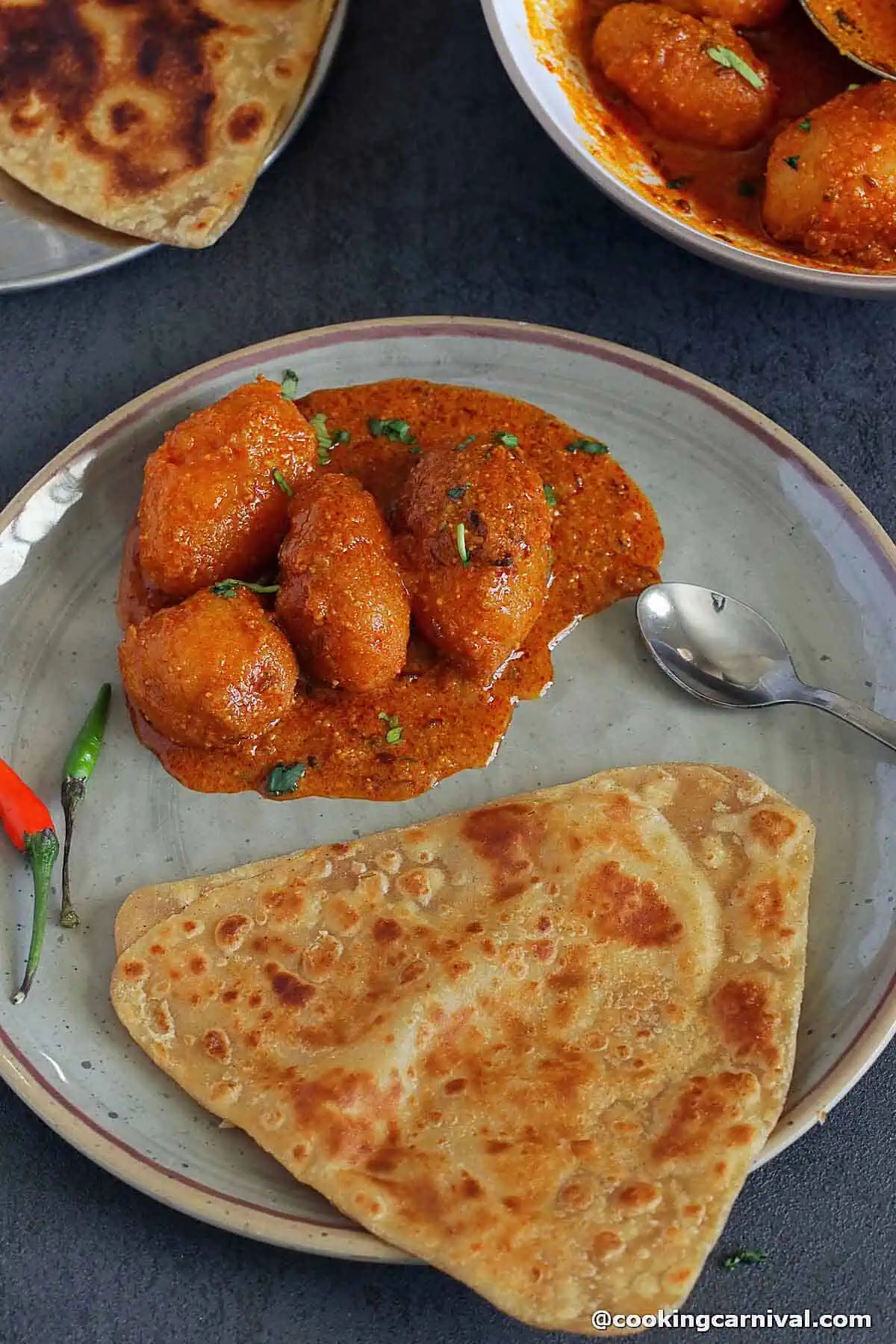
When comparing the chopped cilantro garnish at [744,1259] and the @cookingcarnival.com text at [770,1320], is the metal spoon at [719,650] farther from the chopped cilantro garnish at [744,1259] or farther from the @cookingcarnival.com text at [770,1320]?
the @cookingcarnival.com text at [770,1320]

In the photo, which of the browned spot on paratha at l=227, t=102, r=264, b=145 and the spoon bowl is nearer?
the spoon bowl

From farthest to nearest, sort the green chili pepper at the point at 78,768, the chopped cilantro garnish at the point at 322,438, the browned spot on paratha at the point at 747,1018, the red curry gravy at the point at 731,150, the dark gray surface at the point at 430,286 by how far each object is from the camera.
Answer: the dark gray surface at the point at 430,286 < the red curry gravy at the point at 731,150 < the chopped cilantro garnish at the point at 322,438 < the green chili pepper at the point at 78,768 < the browned spot on paratha at the point at 747,1018

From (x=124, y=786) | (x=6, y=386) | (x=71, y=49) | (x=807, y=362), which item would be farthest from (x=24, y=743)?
(x=807, y=362)

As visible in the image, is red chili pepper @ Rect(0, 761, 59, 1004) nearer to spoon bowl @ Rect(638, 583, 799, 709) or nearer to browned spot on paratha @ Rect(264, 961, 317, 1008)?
browned spot on paratha @ Rect(264, 961, 317, 1008)

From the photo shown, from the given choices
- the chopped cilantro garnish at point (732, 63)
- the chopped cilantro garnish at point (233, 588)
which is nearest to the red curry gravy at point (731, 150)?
the chopped cilantro garnish at point (732, 63)

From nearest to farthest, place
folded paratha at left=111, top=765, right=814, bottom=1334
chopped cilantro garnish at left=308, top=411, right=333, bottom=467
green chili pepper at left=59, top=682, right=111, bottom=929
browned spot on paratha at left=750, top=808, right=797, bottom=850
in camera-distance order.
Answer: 1. folded paratha at left=111, top=765, right=814, bottom=1334
2. browned spot on paratha at left=750, top=808, right=797, bottom=850
3. green chili pepper at left=59, top=682, right=111, bottom=929
4. chopped cilantro garnish at left=308, top=411, right=333, bottom=467

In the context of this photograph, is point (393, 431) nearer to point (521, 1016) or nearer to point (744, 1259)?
point (521, 1016)

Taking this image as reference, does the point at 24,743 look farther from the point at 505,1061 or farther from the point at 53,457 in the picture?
the point at 505,1061

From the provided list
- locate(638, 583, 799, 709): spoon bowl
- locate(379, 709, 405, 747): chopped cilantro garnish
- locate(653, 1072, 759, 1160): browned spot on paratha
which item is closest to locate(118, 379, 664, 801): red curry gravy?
locate(379, 709, 405, 747): chopped cilantro garnish
